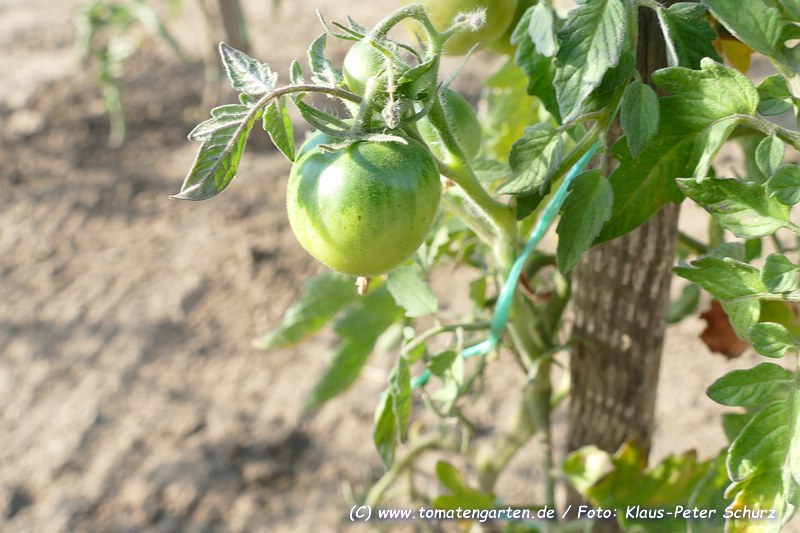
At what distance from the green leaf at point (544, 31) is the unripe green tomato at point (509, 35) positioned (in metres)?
0.19

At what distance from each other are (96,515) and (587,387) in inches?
43.5

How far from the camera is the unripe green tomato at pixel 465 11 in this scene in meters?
0.64

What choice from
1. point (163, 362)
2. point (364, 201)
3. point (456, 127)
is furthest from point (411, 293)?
point (163, 362)

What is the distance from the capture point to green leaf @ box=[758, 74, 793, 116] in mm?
582

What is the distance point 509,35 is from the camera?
2.60 ft

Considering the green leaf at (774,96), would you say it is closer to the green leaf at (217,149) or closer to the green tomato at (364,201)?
the green tomato at (364,201)

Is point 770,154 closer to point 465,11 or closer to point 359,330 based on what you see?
point 465,11

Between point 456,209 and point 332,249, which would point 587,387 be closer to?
point 456,209

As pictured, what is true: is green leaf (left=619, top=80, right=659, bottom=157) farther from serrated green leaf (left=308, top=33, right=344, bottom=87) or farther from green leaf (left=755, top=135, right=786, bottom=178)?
serrated green leaf (left=308, top=33, right=344, bottom=87)

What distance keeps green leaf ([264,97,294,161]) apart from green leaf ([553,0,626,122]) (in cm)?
19

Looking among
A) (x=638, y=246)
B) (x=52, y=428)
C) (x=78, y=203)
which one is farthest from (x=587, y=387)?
(x=78, y=203)

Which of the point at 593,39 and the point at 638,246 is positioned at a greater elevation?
the point at 593,39

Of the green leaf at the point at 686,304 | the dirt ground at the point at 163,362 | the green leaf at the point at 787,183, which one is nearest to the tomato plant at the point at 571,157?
the green leaf at the point at 787,183

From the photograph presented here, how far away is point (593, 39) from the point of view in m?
0.55
